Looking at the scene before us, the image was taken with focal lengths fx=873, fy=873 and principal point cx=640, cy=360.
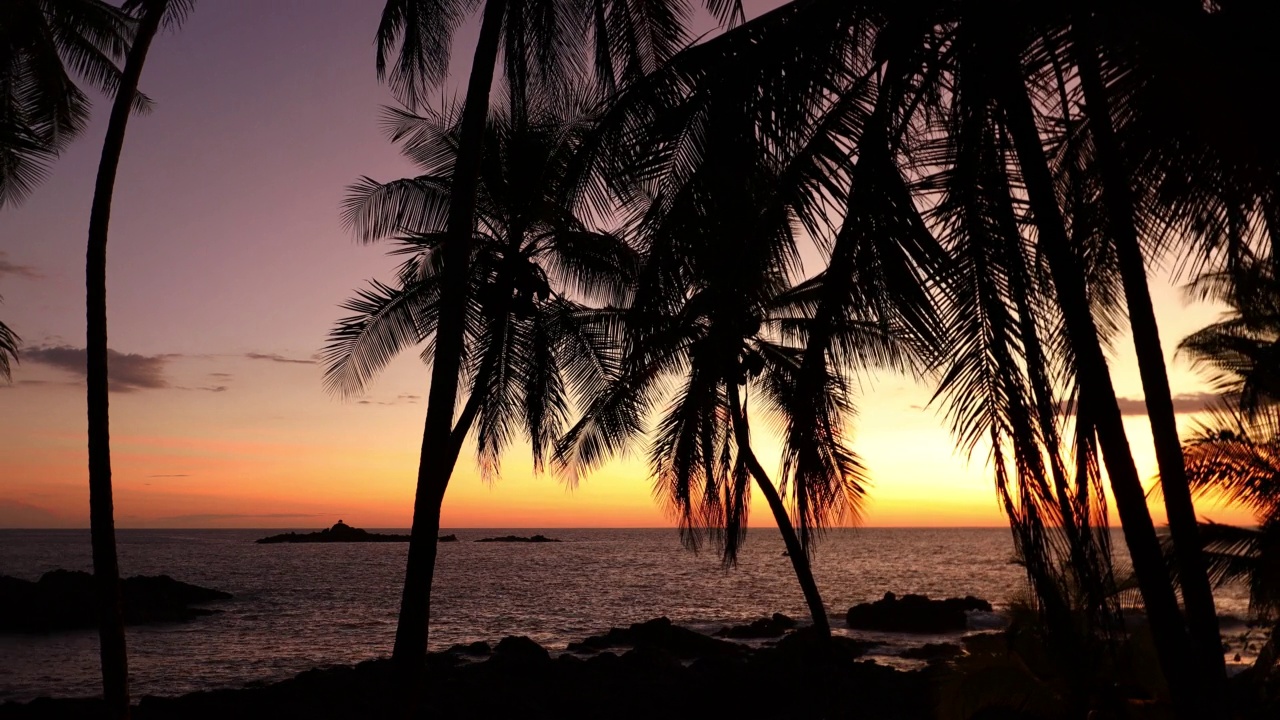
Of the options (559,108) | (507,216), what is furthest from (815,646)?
(559,108)

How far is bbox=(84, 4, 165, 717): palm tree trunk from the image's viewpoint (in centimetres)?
793

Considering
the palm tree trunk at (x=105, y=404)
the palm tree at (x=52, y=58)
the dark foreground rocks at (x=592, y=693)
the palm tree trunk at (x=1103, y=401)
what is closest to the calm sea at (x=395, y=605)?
the palm tree trunk at (x=1103, y=401)

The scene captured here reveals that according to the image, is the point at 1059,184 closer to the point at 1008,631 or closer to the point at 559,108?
the point at 1008,631

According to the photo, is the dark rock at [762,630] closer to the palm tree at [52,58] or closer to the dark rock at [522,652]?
the dark rock at [522,652]

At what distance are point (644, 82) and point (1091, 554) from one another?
3480 millimetres

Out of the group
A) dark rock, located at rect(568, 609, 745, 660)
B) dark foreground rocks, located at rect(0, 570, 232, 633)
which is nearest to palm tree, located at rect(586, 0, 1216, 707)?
dark rock, located at rect(568, 609, 745, 660)

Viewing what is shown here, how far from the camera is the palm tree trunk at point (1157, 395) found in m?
4.66

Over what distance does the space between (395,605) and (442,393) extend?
39.1 metres

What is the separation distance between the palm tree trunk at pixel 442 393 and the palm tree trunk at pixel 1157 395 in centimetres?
586

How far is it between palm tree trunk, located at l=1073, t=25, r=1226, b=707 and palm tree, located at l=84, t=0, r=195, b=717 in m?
8.07

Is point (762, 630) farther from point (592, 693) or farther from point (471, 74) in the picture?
point (471, 74)

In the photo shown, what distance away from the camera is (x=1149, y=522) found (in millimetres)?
4523

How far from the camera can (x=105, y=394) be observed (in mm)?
8391

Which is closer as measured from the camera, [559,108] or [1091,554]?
[1091,554]
